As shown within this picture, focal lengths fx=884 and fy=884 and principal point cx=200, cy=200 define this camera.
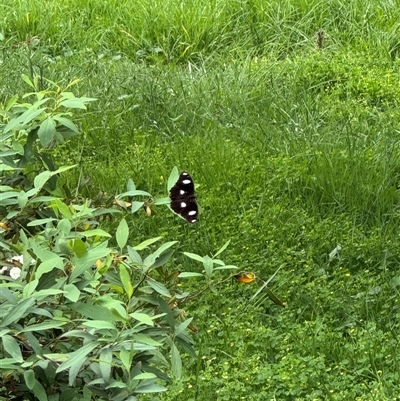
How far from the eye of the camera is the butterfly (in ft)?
8.08

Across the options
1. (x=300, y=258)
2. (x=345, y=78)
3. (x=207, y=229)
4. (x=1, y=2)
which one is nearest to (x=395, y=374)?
(x=300, y=258)

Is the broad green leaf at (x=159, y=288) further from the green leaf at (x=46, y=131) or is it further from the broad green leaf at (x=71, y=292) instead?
the green leaf at (x=46, y=131)

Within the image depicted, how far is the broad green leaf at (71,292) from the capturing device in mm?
1901

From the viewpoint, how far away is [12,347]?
185 cm

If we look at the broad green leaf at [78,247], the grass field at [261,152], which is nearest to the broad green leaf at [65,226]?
the broad green leaf at [78,247]

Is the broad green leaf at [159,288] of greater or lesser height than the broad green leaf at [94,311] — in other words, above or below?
below

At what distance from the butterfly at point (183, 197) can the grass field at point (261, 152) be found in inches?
37.5

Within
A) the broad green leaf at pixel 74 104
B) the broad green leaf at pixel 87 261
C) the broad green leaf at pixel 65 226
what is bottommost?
the broad green leaf at pixel 65 226

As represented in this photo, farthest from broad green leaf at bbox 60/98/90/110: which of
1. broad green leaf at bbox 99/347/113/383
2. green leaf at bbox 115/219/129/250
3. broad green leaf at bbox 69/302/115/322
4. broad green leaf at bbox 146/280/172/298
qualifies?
broad green leaf at bbox 99/347/113/383

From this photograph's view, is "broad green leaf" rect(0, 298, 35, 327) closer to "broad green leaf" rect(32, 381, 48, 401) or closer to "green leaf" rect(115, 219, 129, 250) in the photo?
"broad green leaf" rect(32, 381, 48, 401)

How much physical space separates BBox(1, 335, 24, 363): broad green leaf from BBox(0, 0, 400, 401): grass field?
4.59 ft

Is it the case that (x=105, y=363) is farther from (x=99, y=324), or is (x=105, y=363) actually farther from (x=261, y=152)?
(x=261, y=152)

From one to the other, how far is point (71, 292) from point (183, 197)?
2.03 ft

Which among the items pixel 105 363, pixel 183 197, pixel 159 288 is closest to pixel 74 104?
pixel 183 197
